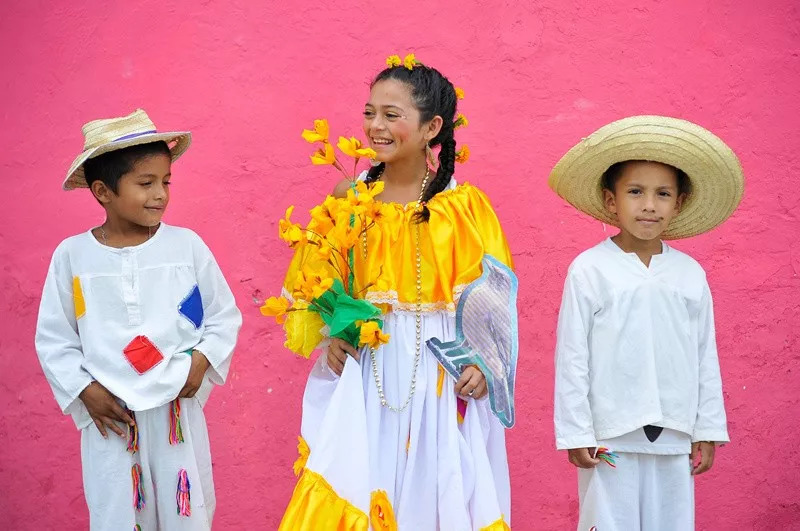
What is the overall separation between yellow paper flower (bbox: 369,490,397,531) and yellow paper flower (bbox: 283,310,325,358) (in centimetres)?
55

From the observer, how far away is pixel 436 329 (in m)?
3.92

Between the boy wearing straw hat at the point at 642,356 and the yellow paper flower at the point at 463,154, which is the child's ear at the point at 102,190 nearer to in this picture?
the yellow paper flower at the point at 463,154

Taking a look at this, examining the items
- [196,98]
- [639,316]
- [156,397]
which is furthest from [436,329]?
[196,98]

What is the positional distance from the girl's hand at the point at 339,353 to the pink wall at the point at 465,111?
952 millimetres

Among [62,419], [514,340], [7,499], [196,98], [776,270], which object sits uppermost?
[196,98]

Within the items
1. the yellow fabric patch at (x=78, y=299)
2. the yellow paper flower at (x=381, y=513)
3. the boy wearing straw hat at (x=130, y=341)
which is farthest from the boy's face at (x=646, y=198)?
the yellow fabric patch at (x=78, y=299)

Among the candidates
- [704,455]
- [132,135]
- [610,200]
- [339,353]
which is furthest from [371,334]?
[704,455]

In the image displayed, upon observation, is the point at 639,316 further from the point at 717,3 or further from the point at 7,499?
the point at 7,499

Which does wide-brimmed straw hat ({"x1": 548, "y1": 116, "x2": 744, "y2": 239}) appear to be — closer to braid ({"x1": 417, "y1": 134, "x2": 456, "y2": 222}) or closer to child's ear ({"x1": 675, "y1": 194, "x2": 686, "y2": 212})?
child's ear ({"x1": 675, "y1": 194, "x2": 686, "y2": 212})

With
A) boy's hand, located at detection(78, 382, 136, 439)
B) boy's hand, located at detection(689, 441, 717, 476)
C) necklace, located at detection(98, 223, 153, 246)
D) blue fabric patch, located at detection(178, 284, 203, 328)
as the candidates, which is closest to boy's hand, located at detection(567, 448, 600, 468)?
boy's hand, located at detection(689, 441, 717, 476)

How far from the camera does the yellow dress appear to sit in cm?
379

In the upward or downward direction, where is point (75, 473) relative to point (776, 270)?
downward

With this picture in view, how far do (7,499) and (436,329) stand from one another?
2175mm

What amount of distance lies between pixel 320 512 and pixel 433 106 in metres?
1.46
